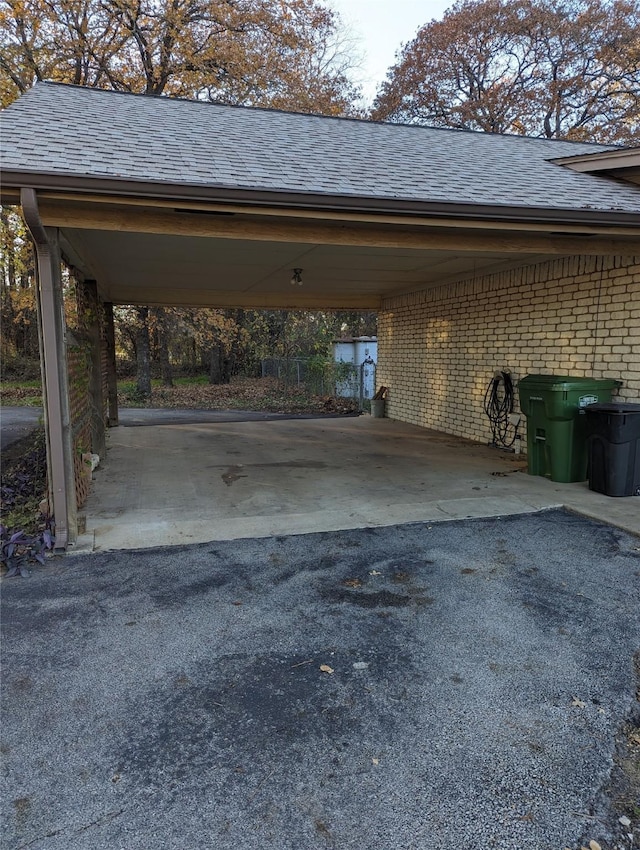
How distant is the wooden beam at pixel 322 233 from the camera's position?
3992 millimetres

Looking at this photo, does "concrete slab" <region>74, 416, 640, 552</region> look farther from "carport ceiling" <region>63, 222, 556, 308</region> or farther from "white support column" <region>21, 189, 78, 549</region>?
"carport ceiling" <region>63, 222, 556, 308</region>

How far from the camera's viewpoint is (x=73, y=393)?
524 centimetres

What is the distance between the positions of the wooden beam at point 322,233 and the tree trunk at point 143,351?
12874mm

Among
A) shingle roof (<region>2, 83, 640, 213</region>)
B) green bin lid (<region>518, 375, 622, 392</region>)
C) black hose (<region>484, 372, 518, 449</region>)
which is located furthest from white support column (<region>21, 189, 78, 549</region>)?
black hose (<region>484, 372, 518, 449</region>)

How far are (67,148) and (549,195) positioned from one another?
4.33 meters

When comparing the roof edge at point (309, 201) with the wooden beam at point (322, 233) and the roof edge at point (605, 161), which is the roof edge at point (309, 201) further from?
the roof edge at point (605, 161)

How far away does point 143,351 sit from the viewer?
16750 mm

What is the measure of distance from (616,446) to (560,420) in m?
0.63

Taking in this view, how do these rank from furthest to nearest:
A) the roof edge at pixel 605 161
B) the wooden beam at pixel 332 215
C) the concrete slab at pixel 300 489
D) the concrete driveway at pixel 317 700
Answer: the roof edge at pixel 605 161, the concrete slab at pixel 300 489, the wooden beam at pixel 332 215, the concrete driveway at pixel 317 700

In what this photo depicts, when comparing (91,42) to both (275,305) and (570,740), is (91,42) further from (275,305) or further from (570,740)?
(570,740)

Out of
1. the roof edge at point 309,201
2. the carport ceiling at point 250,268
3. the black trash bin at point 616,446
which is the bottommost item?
the black trash bin at point 616,446

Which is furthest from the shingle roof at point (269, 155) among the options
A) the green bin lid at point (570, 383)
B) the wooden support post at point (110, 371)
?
the wooden support post at point (110, 371)

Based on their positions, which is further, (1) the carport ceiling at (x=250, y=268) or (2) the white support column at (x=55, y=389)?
(1) the carport ceiling at (x=250, y=268)

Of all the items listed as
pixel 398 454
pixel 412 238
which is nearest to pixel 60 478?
pixel 412 238
